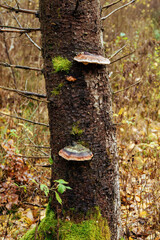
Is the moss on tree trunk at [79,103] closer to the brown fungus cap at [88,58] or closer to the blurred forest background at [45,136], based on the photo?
the brown fungus cap at [88,58]

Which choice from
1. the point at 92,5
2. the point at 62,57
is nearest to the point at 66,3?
the point at 92,5

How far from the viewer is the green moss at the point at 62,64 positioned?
1551 mm

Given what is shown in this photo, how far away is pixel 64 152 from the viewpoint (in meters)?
1.51

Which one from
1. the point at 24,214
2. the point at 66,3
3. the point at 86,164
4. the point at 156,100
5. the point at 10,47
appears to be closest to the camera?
the point at 66,3

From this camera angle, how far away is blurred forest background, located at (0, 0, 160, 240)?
2.35m

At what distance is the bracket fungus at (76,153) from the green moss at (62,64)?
21.3 inches

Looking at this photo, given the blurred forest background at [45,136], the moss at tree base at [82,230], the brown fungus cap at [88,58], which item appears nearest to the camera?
the brown fungus cap at [88,58]

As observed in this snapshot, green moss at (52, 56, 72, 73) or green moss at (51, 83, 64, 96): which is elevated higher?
green moss at (52, 56, 72, 73)

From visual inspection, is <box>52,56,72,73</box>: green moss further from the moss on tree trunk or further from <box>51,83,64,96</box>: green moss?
<box>51,83,64,96</box>: green moss

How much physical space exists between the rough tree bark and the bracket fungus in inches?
3.1

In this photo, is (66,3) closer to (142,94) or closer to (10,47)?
(142,94)

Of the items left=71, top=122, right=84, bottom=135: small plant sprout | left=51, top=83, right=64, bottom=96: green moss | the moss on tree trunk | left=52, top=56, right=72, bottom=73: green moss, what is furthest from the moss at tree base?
left=52, top=56, right=72, bottom=73: green moss

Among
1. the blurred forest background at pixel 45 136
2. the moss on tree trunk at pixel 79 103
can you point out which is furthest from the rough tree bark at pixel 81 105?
the blurred forest background at pixel 45 136

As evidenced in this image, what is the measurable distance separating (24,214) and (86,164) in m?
1.57
